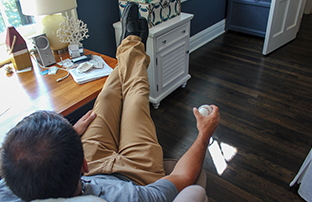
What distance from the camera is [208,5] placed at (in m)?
3.28

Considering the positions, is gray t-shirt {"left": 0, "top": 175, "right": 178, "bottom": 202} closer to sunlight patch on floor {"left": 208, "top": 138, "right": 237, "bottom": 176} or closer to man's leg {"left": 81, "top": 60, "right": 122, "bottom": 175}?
man's leg {"left": 81, "top": 60, "right": 122, "bottom": 175}

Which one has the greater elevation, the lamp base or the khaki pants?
the lamp base

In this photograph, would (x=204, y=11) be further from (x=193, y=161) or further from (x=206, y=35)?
(x=193, y=161)

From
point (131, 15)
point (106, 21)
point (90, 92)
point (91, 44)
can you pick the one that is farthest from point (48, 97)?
point (106, 21)

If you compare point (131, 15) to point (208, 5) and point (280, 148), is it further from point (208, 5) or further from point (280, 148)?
point (208, 5)

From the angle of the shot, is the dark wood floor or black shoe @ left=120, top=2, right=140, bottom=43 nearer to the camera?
black shoe @ left=120, top=2, right=140, bottom=43

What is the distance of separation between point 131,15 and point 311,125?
1759mm

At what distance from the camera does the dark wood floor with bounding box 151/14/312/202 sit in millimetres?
1576

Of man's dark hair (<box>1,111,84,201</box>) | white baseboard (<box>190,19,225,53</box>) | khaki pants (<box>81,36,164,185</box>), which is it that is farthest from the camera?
white baseboard (<box>190,19,225,53</box>)

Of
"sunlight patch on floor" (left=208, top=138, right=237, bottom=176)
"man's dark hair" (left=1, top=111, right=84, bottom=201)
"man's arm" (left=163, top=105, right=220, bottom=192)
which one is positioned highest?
"man's dark hair" (left=1, top=111, right=84, bottom=201)

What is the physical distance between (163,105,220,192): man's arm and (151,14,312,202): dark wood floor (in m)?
0.69

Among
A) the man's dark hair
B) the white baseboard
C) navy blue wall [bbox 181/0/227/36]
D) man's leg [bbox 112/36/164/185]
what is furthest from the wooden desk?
the white baseboard

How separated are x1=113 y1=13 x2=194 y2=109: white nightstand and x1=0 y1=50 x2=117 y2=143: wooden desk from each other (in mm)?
757

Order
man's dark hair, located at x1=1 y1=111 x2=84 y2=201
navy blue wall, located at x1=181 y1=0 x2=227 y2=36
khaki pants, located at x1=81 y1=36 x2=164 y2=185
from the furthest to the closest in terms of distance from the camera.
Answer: navy blue wall, located at x1=181 y1=0 x2=227 y2=36
khaki pants, located at x1=81 y1=36 x2=164 y2=185
man's dark hair, located at x1=1 y1=111 x2=84 y2=201
